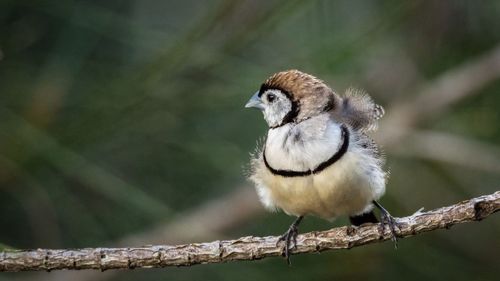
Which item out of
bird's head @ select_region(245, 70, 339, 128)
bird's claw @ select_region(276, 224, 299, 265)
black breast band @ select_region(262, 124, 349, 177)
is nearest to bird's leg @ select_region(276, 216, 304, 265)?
bird's claw @ select_region(276, 224, 299, 265)

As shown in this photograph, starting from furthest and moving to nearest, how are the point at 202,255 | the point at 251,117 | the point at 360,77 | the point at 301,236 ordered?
the point at 360,77
the point at 251,117
the point at 301,236
the point at 202,255

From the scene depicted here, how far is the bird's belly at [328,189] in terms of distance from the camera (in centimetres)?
210

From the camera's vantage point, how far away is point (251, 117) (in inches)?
108

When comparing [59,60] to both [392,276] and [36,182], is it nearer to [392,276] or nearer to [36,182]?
[36,182]

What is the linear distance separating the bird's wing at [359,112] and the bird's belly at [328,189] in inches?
4.6

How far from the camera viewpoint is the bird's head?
224 cm

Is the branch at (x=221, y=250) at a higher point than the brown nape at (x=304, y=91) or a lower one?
lower

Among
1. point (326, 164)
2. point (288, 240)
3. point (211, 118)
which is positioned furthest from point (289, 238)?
point (211, 118)

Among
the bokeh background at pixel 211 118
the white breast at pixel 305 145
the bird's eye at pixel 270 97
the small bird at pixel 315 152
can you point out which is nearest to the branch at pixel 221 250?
the small bird at pixel 315 152

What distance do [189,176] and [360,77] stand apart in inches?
26.4

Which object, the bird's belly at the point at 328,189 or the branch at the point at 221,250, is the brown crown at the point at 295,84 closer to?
the bird's belly at the point at 328,189

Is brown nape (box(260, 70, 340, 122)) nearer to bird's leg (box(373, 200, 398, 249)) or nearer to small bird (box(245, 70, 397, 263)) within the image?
small bird (box(245, 70, 397, 263))

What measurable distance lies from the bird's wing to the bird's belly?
4.6 inches

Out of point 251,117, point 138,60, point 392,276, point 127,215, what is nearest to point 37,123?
point 138,60
